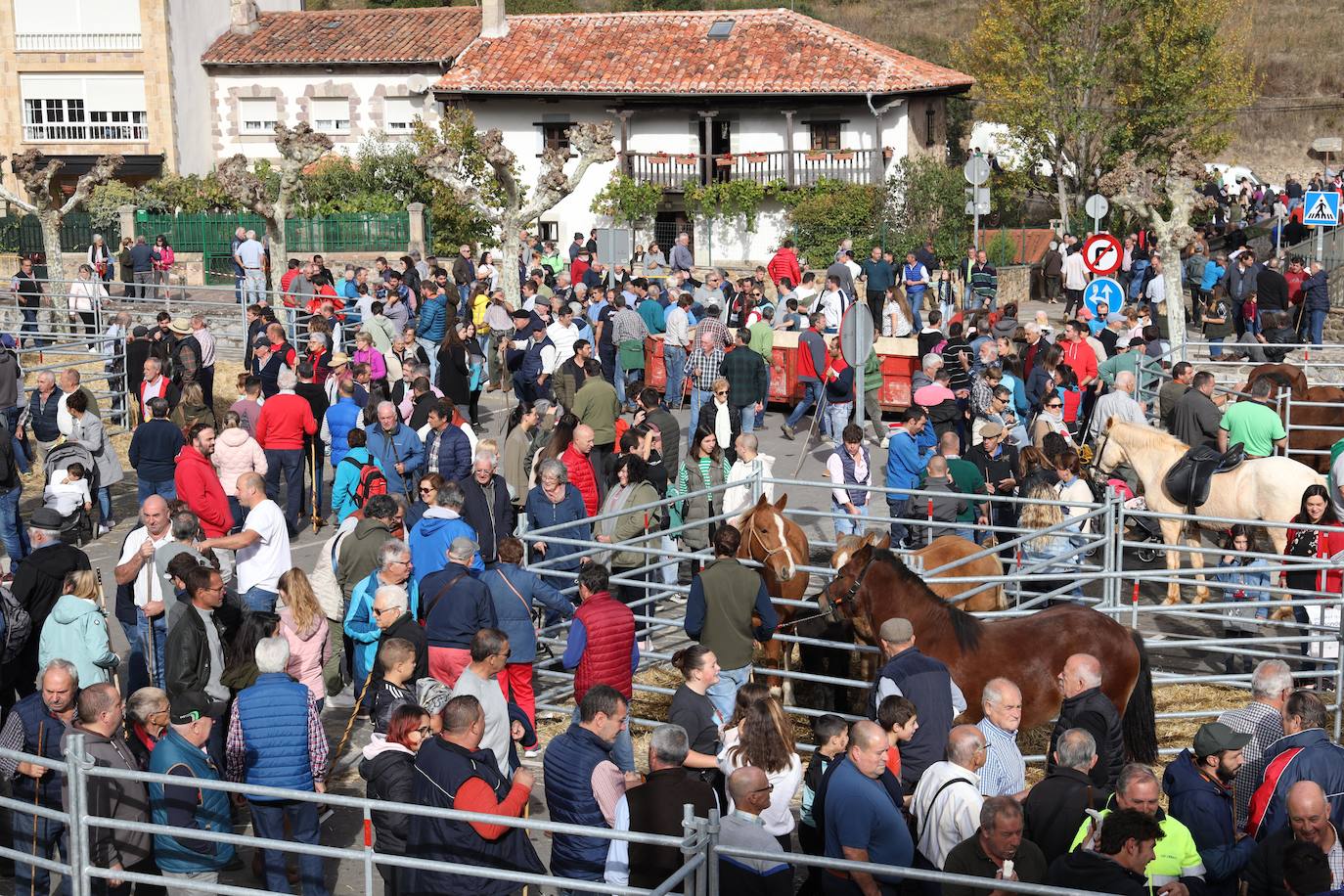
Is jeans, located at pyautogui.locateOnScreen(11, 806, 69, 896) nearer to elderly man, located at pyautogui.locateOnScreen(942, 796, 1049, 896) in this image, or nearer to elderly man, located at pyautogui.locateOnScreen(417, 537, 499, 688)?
elderly man, located at pyautogui.locateOnScreen(417, 537, 499, 688)

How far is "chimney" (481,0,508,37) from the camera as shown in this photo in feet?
156

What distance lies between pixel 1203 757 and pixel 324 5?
65.1 metres

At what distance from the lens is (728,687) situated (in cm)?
1029

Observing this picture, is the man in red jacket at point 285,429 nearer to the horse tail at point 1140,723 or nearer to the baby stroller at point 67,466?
the baby stroller at point 67,466

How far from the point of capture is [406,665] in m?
8.68

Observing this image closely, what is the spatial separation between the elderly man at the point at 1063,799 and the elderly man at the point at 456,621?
3.69 m

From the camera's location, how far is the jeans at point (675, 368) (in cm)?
2194

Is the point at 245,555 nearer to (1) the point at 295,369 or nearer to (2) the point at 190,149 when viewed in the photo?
(1) the point at 295,369

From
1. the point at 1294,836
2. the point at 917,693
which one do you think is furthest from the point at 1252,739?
the point at 917,693

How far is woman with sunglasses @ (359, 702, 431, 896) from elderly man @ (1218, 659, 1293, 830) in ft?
13.3

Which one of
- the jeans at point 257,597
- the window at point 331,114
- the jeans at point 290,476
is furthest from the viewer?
the window at point 331,114

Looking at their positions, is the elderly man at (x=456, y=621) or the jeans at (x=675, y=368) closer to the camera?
the elderly man at (x=456, y=621)

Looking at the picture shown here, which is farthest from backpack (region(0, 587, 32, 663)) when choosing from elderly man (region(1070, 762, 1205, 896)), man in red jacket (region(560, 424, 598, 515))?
elderly man (region(1070, 762, 1205, 896))

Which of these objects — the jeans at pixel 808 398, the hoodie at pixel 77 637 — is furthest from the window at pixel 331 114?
the hoodie at pixel 77 637
